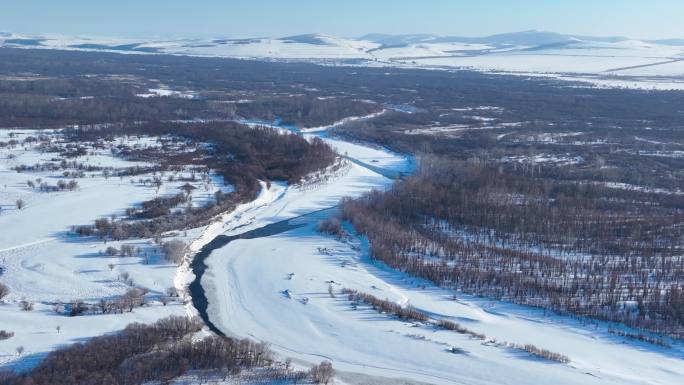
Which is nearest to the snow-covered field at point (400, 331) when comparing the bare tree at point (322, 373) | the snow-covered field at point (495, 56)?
the bare tree at point (322, 373)

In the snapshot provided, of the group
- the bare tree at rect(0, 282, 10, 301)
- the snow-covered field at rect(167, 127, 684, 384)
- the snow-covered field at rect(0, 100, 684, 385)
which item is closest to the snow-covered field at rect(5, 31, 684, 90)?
the snow-covered field at rect(0, 100, 684, 385)

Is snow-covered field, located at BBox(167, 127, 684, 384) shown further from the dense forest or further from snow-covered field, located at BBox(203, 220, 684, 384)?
the dense forest

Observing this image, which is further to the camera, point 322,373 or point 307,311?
point 307,311

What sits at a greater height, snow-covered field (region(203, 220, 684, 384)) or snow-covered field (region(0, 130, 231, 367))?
snow-covered field (region(0, 130, 231, 367))

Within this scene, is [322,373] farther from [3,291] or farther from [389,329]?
[3,291]

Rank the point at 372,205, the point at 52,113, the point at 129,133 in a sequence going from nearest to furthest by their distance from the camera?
the point at 372,205, the point at 129,133, the point at 52,113

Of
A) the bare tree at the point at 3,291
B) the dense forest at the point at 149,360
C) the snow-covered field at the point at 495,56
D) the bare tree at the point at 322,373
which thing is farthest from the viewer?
the snow-covered field at the point at 495,56

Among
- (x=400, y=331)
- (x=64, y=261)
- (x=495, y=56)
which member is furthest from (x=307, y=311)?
(x=495, y=56)

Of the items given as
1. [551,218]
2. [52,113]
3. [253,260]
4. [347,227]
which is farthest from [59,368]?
[52,113]

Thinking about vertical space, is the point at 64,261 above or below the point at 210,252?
above

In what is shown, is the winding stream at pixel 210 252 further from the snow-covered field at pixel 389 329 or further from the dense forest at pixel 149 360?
the dense forest at pixel 149 360

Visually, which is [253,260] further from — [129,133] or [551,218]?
[129,133]
